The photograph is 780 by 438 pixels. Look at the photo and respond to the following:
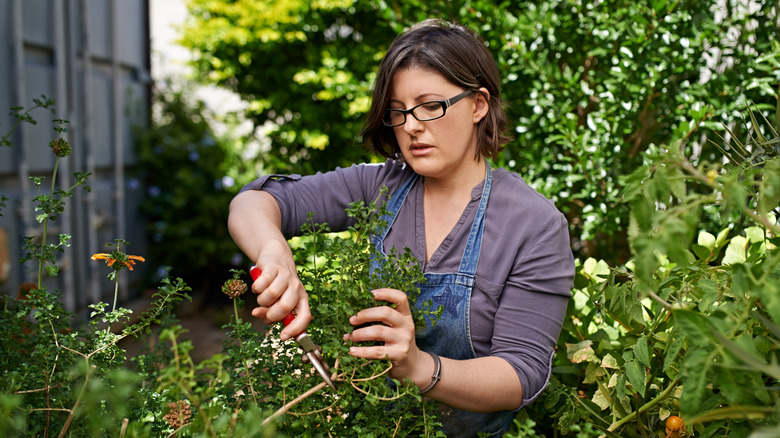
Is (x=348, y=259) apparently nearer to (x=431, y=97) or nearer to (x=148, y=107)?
(x=431, y=97)

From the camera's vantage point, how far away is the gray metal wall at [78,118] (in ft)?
11.5

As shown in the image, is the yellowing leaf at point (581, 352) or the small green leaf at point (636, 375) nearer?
the small green leaf at point (636, 375)

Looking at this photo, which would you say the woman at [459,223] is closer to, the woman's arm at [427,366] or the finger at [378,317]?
the woman's arm at [427,366]

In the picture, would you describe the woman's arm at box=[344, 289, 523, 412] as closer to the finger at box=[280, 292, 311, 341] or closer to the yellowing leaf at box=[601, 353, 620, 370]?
the finger at box=[280, 292, 311, 341]

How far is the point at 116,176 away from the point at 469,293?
13.4ft

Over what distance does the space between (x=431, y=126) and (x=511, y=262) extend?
1.32 feet

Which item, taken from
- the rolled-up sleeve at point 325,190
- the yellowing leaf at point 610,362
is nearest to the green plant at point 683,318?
the yellowing leaf at point 610,362

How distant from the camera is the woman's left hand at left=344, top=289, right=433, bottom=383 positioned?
1.06 metres

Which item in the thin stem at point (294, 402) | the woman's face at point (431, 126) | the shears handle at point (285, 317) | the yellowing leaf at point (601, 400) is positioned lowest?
the yellowing leaf at point (601, 400)

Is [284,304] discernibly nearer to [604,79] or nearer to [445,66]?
[445,66]

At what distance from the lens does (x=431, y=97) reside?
1.59m

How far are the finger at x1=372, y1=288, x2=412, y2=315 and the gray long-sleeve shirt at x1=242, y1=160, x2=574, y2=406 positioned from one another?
1.20 ft

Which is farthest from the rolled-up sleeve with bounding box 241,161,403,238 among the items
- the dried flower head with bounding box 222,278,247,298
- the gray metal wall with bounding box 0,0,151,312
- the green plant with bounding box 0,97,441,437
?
the gray metal wall with bounding box 0,0,151,312

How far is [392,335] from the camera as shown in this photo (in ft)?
3.55
